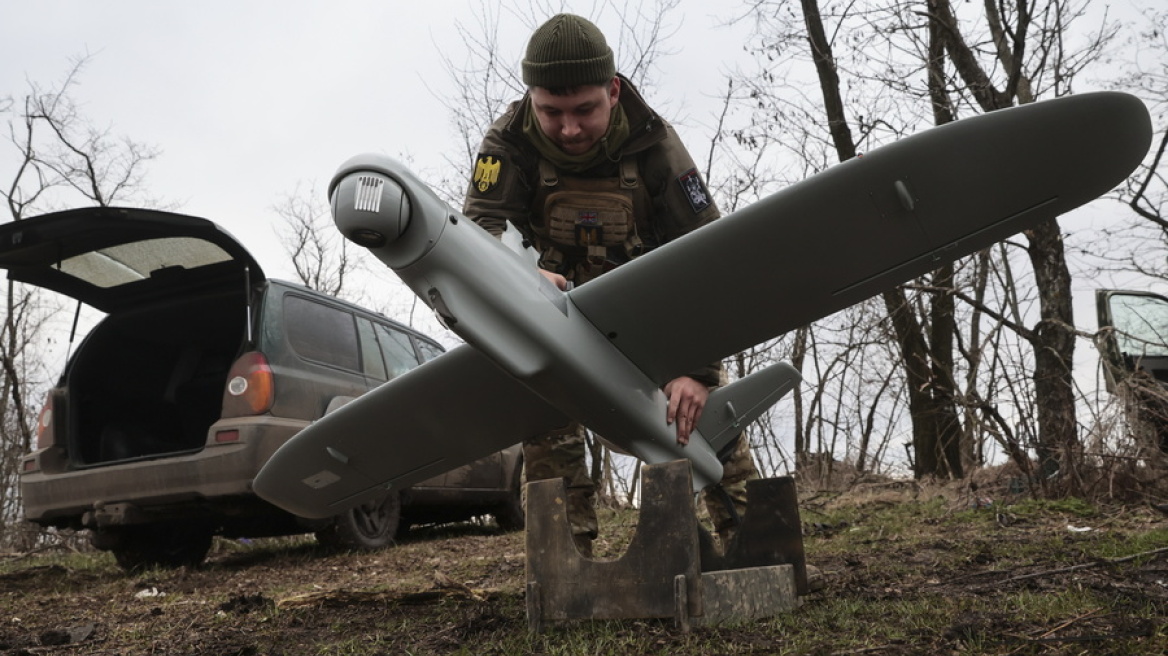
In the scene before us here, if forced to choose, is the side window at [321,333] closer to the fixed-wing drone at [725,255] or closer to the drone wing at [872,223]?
the fixed-wing drone at [725,255]

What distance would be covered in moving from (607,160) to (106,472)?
3.91 metres

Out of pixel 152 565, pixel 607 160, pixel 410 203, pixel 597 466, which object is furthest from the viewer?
pixel 597 466

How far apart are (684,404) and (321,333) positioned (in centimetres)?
356

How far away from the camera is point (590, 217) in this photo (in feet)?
10.2

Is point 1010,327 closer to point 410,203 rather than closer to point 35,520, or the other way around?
point 410,203

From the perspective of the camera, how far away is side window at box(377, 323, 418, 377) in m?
6.62

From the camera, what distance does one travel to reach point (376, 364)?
640 centimetres

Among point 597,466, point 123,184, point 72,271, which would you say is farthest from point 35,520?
point 123,184

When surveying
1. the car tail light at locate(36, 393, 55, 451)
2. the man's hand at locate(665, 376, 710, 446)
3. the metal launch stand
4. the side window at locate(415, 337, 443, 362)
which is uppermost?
the side window at locate(415, 337, 443, 362)

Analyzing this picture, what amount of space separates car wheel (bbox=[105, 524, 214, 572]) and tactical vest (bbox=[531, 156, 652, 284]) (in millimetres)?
4135

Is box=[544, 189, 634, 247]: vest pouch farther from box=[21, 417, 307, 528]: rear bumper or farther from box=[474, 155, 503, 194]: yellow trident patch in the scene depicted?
box=[21, 417, 307, 528]: rear bumper

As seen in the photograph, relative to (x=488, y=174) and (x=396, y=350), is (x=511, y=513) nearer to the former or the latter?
(x=396, y=350)

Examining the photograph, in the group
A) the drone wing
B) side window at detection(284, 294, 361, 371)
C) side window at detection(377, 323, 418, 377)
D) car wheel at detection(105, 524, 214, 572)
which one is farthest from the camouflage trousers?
car wheel at detection(105, 524, 214, 572)

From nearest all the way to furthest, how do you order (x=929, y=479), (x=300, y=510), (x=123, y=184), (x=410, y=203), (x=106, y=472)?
(x=410, y=203) → (x=300, y=510) → (x=106, y=472) → (x=929, y=479) → (x=123, y=184)
